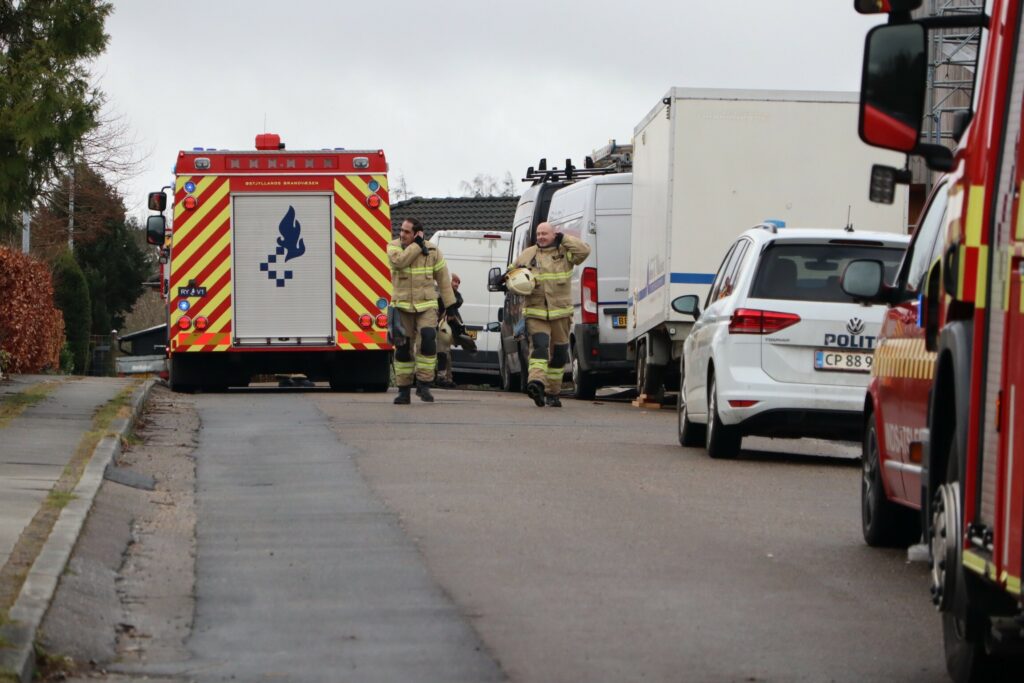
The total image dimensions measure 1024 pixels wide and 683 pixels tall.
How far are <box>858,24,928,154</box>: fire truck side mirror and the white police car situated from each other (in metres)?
7.26

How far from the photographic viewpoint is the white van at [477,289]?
3042 cm

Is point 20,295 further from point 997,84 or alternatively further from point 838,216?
point 997,84

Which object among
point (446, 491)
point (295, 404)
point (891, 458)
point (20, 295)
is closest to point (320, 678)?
point (891, 458)

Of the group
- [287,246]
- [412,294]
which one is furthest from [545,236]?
[287,246]

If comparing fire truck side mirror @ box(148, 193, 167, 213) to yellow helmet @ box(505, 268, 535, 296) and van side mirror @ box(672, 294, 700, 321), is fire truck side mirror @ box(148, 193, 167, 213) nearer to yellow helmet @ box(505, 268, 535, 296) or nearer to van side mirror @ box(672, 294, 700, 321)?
yellow helmet @ box(505, 268, 535, 296)

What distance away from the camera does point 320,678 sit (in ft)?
20.2

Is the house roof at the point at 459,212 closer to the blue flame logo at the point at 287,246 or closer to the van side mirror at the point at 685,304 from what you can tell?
the blue flame logo at the point at 287,246

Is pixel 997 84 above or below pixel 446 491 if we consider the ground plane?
above

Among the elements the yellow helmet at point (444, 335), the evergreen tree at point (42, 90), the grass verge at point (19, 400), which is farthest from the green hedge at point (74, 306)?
the evergreen tree at point (42, 90)

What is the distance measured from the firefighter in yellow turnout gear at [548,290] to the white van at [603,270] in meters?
3.55

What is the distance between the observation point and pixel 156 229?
24.3 m

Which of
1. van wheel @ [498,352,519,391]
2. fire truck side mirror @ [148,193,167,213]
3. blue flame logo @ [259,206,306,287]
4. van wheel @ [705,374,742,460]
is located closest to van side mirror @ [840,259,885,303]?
van wheel @ [705,374,742,460]

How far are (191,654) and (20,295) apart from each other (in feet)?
72.1

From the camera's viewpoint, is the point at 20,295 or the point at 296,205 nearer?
the point at 296,205
